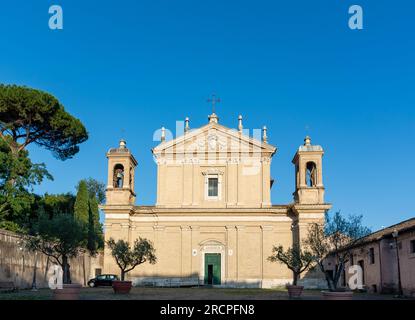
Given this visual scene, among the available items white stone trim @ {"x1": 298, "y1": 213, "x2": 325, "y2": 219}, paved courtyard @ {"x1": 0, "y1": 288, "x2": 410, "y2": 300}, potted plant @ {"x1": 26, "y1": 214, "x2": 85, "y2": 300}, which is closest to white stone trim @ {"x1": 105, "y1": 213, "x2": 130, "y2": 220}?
potted plant @ {"x1": 26, "y1": 214, "x2": 85, "y2": 300}

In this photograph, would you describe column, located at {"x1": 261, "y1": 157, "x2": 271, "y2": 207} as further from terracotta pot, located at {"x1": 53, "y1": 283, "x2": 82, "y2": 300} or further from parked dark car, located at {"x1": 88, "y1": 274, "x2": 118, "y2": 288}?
terracotta pot, located at {"x1": 53, "y1": 283, "x2": 82, "y2": 300}

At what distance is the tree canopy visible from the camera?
38219 millimetres

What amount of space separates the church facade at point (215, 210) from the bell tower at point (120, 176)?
0.07 meters

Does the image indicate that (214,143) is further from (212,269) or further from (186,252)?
(212,269)

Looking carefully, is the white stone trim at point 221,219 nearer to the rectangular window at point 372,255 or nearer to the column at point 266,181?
the column at point 266,181

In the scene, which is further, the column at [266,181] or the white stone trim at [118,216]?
the column at [266,181]

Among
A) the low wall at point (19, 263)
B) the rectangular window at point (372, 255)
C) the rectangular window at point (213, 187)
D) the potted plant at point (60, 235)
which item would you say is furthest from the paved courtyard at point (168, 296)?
the rectangular window at point (213, 187)

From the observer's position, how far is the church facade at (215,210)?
117ft

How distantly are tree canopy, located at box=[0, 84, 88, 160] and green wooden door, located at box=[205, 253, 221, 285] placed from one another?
15791mm

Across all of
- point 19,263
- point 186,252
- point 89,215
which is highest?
point 89,215

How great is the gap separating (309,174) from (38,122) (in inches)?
857

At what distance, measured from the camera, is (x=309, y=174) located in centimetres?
3769

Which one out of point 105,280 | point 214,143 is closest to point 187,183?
point 214,143
